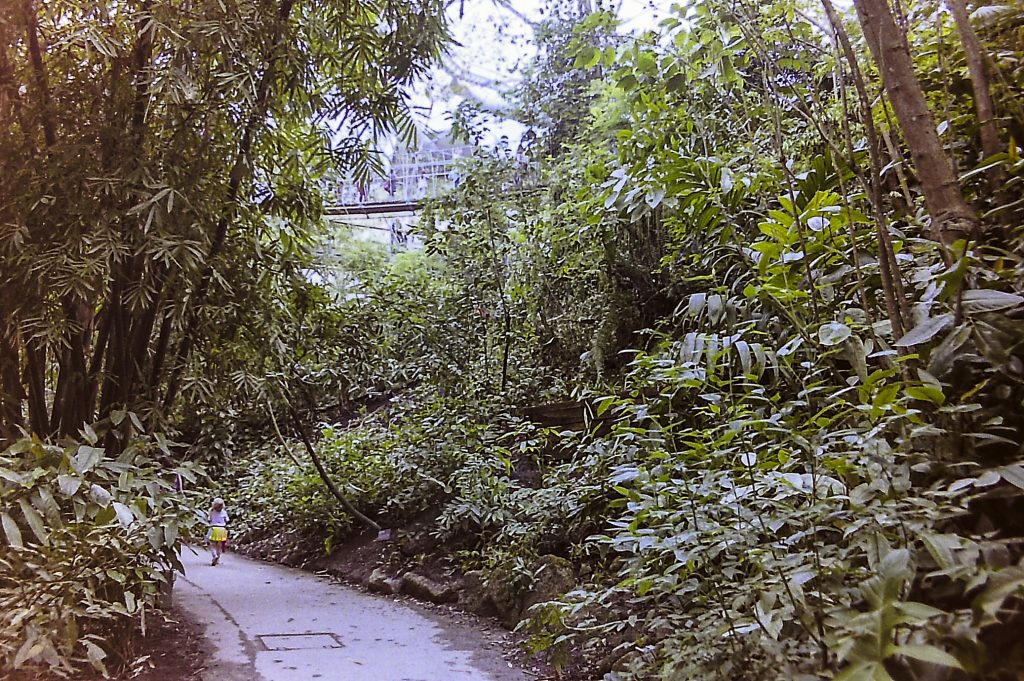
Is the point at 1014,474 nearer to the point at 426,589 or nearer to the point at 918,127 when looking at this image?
the point at 918,127

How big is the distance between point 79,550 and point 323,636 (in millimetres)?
1091

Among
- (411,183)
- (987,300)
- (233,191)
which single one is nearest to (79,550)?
(233,191)

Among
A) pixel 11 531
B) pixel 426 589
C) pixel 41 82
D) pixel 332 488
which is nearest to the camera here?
pixel 11 531

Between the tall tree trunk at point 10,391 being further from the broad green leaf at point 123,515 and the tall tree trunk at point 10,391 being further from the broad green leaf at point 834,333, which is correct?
the broad green leaf at point 834,333

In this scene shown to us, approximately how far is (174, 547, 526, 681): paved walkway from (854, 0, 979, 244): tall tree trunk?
1.71m

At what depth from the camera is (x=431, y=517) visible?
12.0 ft

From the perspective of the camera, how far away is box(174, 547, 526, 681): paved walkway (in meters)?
2.05

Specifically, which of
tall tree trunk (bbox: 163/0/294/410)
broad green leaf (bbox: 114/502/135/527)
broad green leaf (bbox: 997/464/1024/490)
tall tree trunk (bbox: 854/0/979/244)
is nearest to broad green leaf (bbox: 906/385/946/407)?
broad green leaf (bbox: 997/464/1024/490)

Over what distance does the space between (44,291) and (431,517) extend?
7.46 ft

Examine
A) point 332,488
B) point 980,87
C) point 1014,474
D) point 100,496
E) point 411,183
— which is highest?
point 411,183

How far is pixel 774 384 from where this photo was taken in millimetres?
1463

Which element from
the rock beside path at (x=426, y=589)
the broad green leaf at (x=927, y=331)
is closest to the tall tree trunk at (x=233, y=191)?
the rock beside path at (x=426, y=589)

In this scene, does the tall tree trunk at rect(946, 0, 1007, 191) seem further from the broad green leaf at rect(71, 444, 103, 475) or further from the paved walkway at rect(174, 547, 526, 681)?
the broad green leaf at rect(71, 444, 103, 475)

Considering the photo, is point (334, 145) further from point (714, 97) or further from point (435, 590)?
point (435, 590)
